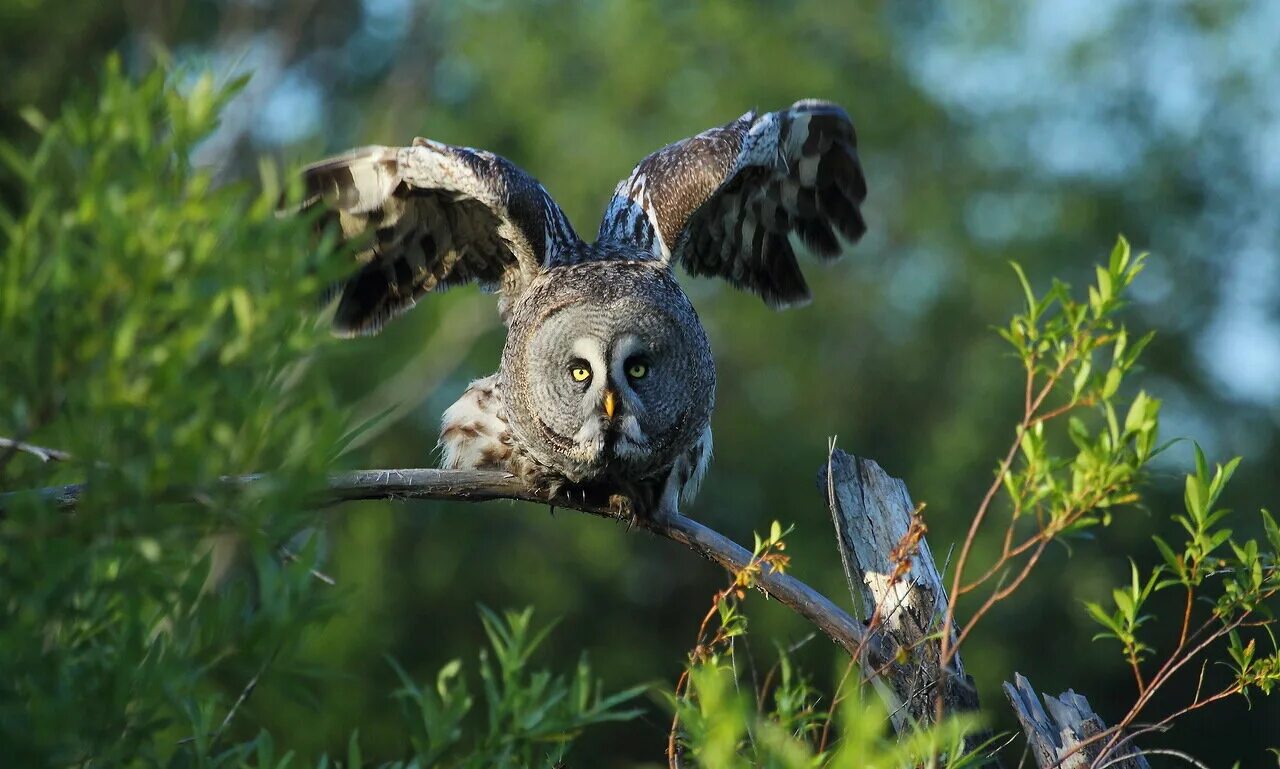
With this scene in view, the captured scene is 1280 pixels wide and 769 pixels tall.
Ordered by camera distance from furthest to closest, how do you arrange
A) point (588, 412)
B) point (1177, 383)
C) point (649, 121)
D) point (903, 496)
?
point (1177, 383) → point (649, 121) → point (588, 412) → point (903, 496)

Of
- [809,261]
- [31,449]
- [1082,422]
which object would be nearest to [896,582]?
[1082,422]

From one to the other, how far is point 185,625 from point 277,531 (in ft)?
0.94

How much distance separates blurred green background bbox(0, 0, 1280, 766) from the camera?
1852 centimetres

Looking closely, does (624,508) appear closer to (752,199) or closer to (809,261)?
(752,199)

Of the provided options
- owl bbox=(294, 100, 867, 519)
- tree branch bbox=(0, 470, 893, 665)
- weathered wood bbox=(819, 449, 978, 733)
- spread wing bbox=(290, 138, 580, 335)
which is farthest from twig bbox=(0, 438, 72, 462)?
spread wing bbox=(290, 138, 580, 335)

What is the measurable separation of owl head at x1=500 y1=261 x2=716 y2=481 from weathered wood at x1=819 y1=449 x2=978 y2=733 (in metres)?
0.94

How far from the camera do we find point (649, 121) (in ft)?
73.6

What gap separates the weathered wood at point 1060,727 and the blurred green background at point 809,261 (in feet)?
31.8

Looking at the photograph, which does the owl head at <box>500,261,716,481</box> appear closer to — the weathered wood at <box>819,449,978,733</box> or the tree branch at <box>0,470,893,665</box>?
the tree branch at <box>0,470,893,665</box>

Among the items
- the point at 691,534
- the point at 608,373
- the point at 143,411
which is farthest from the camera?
the point at 608,373

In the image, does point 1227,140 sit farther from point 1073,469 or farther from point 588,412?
point 1073,469

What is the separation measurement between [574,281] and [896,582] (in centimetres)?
231

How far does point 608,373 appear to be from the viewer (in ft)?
17.2

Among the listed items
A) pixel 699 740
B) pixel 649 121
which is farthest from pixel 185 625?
pixel 649 121
